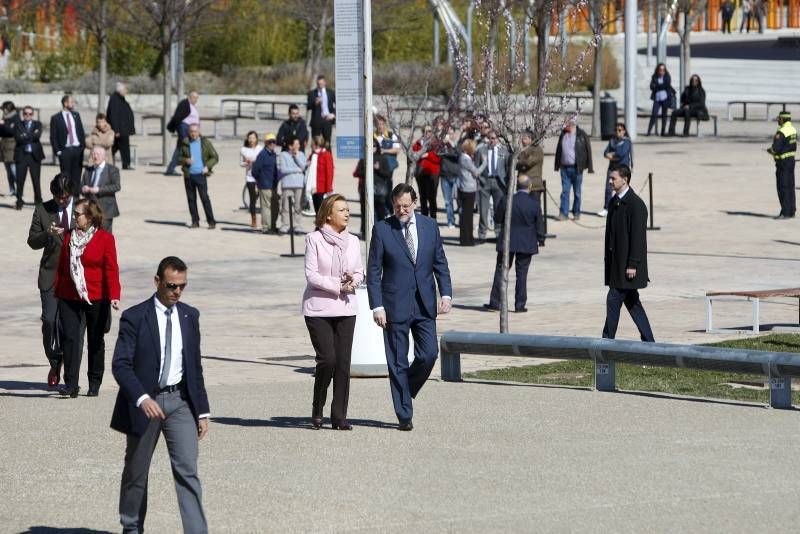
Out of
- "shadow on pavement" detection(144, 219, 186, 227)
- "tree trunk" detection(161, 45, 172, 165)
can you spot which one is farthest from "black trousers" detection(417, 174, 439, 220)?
"tree trunk" detection(161, 45, 172, 165)

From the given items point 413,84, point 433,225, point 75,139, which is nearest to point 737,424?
point 433,225

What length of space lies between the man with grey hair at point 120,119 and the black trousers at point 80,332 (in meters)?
20.3

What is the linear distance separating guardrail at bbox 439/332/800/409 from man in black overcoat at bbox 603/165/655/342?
4.95 feet

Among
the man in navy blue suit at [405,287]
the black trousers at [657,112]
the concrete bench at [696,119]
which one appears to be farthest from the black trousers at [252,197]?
the man in navy blue suit at [405,287]

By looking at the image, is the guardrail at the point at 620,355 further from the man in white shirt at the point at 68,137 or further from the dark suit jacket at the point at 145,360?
the man in white shirt at the point at 68,137

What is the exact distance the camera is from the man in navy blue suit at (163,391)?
28.2 feet

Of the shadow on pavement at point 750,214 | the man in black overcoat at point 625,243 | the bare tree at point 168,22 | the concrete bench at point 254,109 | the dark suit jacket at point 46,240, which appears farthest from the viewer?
the concrete bench at point 254,109

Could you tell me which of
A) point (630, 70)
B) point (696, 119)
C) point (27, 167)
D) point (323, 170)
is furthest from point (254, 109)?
point (323, 170)

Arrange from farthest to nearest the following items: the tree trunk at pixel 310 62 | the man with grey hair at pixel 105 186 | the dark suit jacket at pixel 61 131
→ the tree trunk at pixel 310 62, the dark suit jacket at pixel 61 131, the man with grey hair at pixel 105 186

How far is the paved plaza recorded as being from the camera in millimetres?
9430

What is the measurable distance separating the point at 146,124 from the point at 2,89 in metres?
7.33

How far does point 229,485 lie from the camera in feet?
33.7

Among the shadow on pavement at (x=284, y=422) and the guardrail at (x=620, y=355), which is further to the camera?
the guardrail at (x=620, y=355)

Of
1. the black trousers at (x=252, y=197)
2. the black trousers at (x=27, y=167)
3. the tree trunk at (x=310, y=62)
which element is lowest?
the black trousers at (x=252, y=197)
